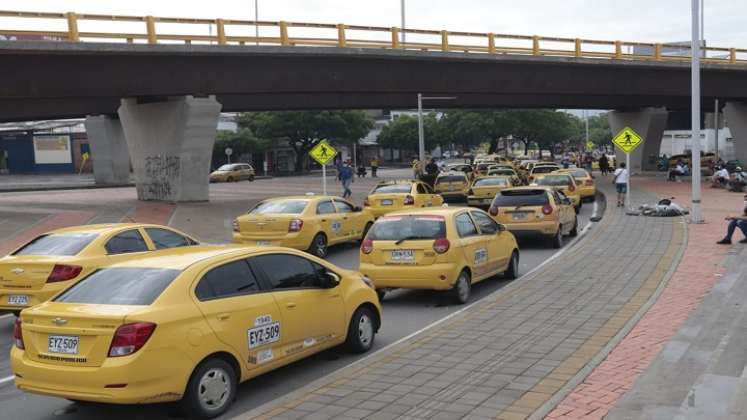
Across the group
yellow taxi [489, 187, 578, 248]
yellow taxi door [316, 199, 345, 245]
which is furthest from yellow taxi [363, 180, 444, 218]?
yellow taxi [489, 187, 578, 248]

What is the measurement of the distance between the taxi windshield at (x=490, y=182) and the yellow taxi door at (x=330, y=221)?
10.4 m

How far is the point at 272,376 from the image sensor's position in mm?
7645

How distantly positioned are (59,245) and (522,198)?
1035cm

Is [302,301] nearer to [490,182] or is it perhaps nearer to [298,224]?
[298,224]

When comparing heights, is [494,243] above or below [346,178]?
below

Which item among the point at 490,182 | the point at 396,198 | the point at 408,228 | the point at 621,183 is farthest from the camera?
the point at 490,182

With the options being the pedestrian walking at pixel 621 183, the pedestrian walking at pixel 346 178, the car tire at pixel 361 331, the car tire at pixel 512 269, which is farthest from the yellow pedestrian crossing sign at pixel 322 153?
the car tire at pixel 361 331

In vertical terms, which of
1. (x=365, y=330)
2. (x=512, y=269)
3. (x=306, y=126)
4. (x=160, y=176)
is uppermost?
(x=306, y=126)

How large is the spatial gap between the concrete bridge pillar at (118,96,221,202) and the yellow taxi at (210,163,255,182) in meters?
22.9

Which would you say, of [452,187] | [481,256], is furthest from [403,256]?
[452,187]

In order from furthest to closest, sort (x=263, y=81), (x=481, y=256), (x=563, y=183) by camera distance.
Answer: (x=263, y=81) → (x=563, y=183) → (x=481, y=256)

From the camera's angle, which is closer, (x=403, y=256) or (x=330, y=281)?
(x=330, y=281)

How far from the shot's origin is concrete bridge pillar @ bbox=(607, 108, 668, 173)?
50.1 metres

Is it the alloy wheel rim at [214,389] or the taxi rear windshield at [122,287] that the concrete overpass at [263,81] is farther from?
the alloy wheel rim at [214,389]
